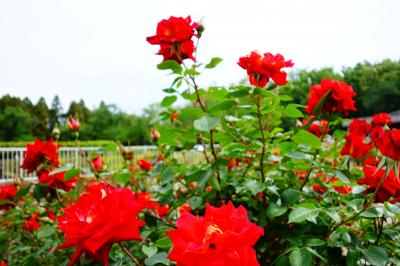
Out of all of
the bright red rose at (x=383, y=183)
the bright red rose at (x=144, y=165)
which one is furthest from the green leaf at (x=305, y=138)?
the bright red rose at (x=144, y=165)

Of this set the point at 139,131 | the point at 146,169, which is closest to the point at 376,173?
the point at 146,169

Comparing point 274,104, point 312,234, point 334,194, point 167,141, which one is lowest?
point 312,234

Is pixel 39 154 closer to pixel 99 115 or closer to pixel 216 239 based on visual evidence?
pixel 216 239

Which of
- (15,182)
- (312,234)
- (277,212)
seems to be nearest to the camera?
(277,212)

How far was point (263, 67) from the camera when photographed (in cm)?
106

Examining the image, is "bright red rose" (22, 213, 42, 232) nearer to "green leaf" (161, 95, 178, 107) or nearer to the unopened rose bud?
the unopened rose bud

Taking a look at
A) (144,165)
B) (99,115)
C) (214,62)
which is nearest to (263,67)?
(214,62)

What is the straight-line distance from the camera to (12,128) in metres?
18.1

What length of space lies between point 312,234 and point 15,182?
65.7 inches

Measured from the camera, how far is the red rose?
1.04 metres

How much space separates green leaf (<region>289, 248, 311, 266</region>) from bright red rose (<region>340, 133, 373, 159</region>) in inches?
17.6

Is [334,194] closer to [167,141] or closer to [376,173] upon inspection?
[376,173]

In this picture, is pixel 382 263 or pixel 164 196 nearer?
pixel 382 263

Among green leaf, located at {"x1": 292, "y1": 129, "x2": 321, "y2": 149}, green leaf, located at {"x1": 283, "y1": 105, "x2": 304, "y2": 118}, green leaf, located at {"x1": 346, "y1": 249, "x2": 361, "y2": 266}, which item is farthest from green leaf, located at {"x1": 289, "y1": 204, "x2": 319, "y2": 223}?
green leaf, located at {"x1": 283, "y1": 105, "x2": 304, "y2": 118}
